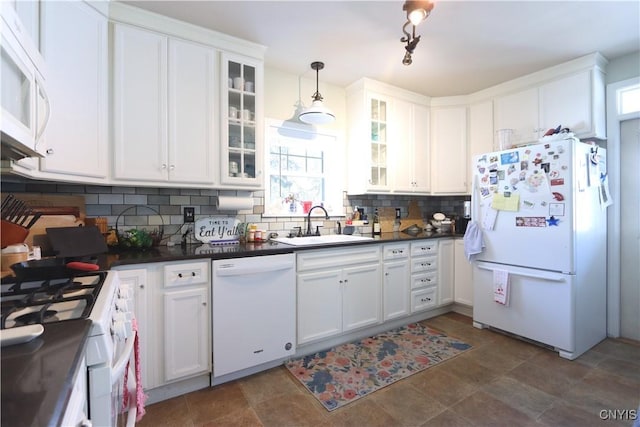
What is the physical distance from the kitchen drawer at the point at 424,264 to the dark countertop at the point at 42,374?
270cm

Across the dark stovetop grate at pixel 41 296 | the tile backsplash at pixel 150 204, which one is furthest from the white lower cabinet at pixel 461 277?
the dark stovetop grate at pixel 41 296

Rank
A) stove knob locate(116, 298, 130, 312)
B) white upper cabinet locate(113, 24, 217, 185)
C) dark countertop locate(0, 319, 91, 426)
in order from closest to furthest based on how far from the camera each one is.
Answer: dark countertop locate(0, 319, 91, 426) < stove knob locate(116, 298, 130, 312) < white upper cabinet locate(113, 24, 217, 185)

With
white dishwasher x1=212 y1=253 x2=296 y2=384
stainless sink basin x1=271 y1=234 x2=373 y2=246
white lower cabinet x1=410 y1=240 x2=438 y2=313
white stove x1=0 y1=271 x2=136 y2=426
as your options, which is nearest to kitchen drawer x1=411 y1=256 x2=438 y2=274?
white lower cabinet x1=410 y1=240 x2=438 y2=313

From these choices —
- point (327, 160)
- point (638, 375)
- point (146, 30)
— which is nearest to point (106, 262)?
point (146, 30)

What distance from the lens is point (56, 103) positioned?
1579mm

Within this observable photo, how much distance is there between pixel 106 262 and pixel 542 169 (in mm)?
3105

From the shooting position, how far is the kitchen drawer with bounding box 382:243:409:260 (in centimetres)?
276

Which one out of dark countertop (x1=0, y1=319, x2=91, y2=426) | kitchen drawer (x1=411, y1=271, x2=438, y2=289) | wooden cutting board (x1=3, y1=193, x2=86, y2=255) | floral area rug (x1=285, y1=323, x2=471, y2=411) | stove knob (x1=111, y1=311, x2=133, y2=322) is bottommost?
floral area rug (x1=285, y1=323, x2=471, y2=411)

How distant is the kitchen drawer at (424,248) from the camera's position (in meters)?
2.97

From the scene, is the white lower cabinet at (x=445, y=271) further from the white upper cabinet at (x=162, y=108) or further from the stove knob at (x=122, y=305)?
the stove knob at (x=122, y=305)

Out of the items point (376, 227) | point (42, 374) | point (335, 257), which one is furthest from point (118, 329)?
point (376, 227)

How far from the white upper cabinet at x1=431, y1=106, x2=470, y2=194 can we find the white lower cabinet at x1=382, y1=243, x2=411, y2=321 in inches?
42.7

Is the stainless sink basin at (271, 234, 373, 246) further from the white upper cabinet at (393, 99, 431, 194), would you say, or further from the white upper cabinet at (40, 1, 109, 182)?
the white upper cabinet at (40, 1, 109, 182)

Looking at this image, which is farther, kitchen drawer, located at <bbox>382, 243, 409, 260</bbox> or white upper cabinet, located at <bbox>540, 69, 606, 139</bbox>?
kitchen drawer, located at <bbox>382, 243, 409, 260</bbox>
